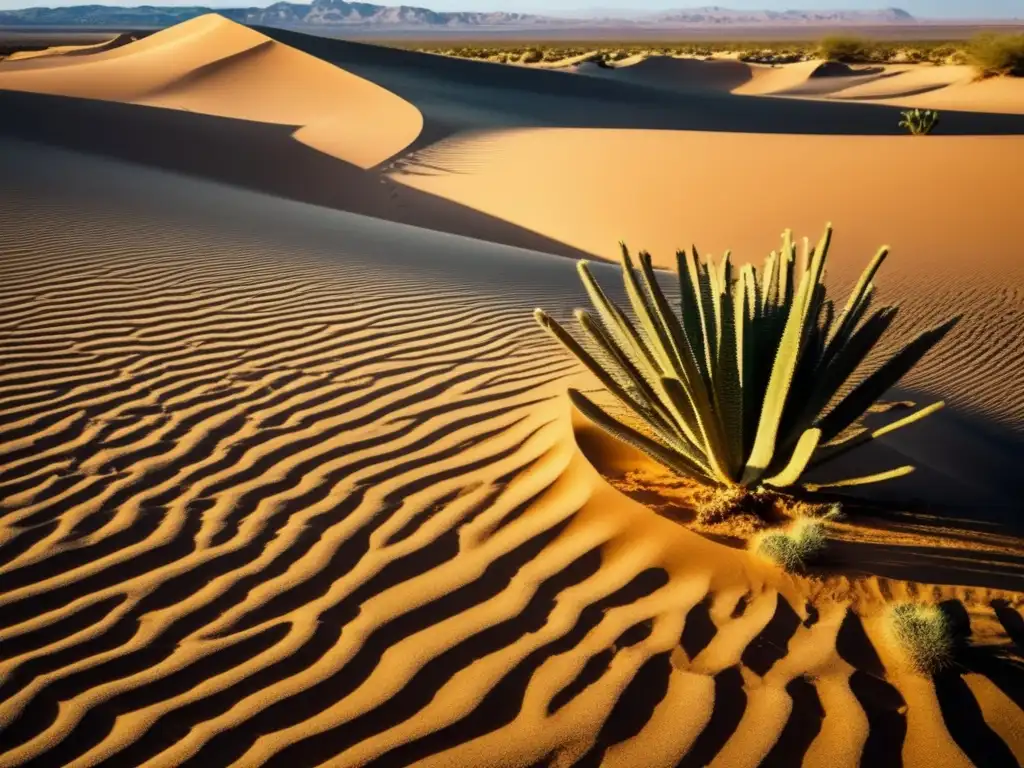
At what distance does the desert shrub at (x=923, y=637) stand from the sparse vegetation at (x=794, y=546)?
16.3 inches

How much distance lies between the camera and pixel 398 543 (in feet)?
11.1

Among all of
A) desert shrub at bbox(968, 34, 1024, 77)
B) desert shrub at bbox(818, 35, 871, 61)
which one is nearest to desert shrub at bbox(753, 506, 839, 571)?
desert shrub at bbox(968, 34, 1024, 77)

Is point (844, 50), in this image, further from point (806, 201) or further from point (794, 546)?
point (794, 546)

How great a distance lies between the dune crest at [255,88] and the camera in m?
20.6

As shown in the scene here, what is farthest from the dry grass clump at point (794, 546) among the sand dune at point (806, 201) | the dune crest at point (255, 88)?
the dune crest at point (255, 88)

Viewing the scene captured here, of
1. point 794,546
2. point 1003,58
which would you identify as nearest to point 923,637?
point 794,546

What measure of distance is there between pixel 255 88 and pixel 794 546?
28.2 metres

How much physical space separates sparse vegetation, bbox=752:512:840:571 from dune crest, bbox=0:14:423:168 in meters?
15.8

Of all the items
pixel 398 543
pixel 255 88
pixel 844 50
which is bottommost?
pixel 255 88

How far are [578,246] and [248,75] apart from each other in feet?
68.1

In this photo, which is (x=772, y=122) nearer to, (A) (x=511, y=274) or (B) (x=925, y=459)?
(A) (x=511, y=274)

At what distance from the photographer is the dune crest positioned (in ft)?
67.6

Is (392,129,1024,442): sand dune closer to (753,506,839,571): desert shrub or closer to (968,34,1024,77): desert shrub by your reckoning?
(753,506,839,571): desert shrub

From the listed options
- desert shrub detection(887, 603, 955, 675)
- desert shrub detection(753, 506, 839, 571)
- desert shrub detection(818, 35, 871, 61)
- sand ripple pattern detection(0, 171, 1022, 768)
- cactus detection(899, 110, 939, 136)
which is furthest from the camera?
desert shrub detection(818, 35, 871, 61)
